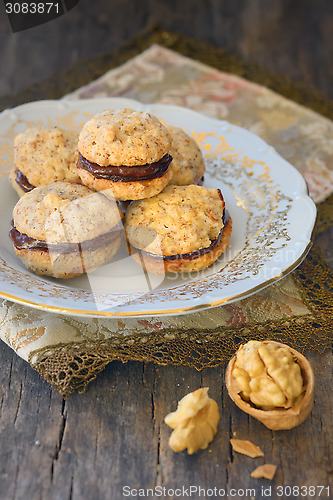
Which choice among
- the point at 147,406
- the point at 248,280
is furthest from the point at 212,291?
the point at 147,406

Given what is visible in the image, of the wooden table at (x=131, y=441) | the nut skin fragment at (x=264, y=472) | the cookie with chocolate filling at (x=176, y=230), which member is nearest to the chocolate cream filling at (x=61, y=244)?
the cookie with chocolate filling at (x=176, y=230)

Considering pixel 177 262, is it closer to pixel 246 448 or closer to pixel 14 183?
pixel 246 448

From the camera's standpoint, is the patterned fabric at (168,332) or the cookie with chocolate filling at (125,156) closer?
the patterned fabric at (168,332)

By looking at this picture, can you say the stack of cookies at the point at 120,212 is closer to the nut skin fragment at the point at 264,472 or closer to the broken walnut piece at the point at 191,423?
the broken walnut piece at the point at 191,423

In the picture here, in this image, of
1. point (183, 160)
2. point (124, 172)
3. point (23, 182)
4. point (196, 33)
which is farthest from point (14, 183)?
point (196, 33)

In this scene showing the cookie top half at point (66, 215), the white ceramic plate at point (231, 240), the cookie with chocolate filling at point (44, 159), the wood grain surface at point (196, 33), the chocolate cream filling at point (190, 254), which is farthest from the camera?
the wood grain surface at point (196, 33)

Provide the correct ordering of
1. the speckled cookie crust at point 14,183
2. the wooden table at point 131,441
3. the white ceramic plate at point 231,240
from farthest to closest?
the speckled cookie crust at point 14,183 → the white ceramic plate at point 231,240 → the wooden table at point 131,441
